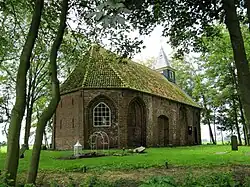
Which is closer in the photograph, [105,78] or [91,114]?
[91,114]

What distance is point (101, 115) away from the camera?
1067 inches

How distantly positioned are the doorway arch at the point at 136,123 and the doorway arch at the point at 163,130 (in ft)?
10.1

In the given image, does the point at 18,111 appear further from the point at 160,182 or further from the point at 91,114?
→ the point at 91,114

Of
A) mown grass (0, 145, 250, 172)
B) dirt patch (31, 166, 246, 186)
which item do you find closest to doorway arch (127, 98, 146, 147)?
mown grass (0, 145, 250, 172)

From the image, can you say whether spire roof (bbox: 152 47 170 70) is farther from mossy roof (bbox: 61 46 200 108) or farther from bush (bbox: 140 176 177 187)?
bush (bbox: 140 176 177 187)

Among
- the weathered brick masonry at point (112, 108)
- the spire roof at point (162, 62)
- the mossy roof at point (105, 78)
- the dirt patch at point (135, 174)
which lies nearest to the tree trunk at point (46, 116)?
the dirt patch at point (135, 174)

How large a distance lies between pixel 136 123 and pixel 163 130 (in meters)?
5.00

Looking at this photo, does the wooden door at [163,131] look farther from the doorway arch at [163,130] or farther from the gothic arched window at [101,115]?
the gothic arched window at [101,115]

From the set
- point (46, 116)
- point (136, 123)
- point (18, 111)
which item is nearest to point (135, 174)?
point (46, 116)

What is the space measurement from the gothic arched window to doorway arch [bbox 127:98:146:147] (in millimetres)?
2162

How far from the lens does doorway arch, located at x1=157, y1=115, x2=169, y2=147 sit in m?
32.2

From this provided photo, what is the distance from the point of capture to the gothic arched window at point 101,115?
26.9 meters

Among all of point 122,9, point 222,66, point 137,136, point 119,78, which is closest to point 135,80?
point 119,78

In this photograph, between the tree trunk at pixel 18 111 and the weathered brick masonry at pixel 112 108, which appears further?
the weathered brick masonry at pixel 112 108
